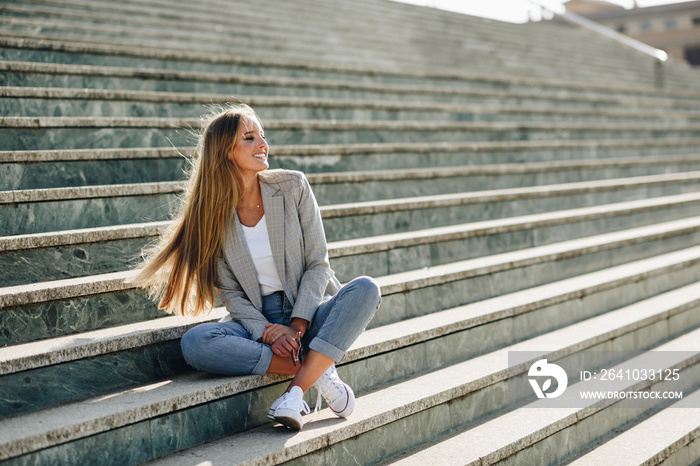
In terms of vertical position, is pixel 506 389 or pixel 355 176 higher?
pixel 355 176

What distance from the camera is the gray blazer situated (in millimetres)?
2670

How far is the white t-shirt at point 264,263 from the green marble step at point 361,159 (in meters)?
1.30

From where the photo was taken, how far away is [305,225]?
2803mm

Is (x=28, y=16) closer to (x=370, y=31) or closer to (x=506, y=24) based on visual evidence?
(x=370, y=31)

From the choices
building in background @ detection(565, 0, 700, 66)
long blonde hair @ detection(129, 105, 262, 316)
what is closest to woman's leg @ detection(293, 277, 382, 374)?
long blonde hair @ detection(129, 105, 262, 316)

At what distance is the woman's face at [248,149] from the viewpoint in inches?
108

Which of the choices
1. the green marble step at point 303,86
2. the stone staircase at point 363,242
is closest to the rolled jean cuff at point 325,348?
the stone staircase at point 363,242

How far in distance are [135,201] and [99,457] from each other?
62.1 inches

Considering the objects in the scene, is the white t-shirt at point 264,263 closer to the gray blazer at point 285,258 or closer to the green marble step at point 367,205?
the gray blazer at point 285,258

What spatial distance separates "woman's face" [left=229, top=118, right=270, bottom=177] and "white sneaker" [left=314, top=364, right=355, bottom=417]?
88 centimetres

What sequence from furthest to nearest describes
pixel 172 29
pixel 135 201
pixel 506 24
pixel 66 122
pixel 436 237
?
pixel 506 24
pixel 172 29
pixel 436 237
pixel 66 122
pixel 135 201

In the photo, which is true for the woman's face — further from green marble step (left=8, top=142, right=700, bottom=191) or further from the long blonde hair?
green marble step (left=8, top=142, right=700, bottom=191)

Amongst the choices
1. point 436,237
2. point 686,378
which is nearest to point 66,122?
point 436,237

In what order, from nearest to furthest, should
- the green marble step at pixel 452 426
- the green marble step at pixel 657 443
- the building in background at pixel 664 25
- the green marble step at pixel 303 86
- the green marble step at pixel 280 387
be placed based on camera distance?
1. the green marble step at pixel 280 387
2. the green marble step at pixel 452 426
3. the green marble step at pixel 657 443
4. the green marble step at pixel 303 86
5. the building in background at pixel 664 25
